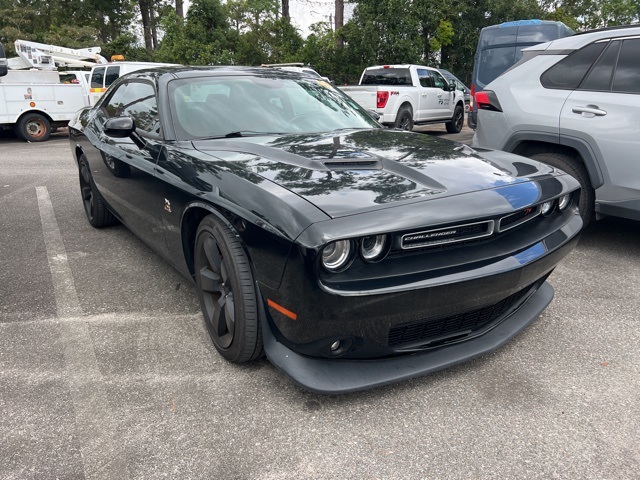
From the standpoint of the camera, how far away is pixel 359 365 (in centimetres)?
229

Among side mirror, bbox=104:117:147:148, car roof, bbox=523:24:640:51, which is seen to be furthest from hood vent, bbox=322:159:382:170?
car roof, bbox=523:24:640:51

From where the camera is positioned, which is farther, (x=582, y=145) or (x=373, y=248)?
(x=582, y=145)

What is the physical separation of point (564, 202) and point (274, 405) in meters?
1.90

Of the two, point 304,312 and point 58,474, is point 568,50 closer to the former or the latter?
point 304,312

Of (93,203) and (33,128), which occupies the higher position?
(33,128)

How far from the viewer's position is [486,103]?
491 cm

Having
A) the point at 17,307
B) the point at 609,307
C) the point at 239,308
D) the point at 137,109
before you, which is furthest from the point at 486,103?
the point at 17,307

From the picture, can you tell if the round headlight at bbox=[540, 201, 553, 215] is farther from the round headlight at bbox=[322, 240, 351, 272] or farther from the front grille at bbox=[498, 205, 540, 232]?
the round headlight at bbox=[322, 240, 351, 272]

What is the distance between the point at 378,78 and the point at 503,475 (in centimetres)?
1295

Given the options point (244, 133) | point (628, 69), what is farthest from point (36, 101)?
point (628, 69)

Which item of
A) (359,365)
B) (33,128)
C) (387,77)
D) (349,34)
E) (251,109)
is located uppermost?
(349,34)

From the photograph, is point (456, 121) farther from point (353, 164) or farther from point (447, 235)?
point (447, 235)

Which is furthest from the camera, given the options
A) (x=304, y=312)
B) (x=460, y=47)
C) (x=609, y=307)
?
(x=460, y=47)

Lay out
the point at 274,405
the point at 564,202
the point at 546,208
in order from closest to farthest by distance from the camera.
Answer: the point at 274,405
the point at 546,208
the point at 564,202
